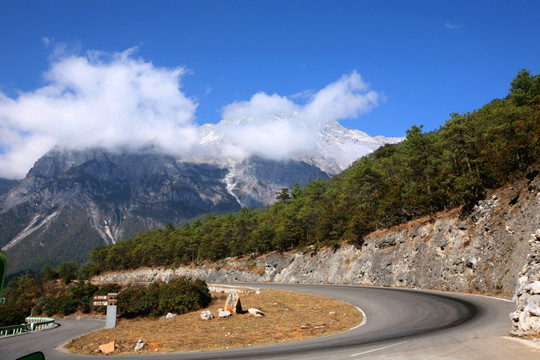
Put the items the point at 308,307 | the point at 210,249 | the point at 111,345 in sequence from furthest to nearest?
the point at 210,249 < the point at 308,307 < the point at 111,345

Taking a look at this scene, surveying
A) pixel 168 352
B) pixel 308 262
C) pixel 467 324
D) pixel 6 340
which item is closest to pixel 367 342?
pixel 467 324

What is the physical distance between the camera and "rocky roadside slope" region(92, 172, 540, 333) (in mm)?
25766

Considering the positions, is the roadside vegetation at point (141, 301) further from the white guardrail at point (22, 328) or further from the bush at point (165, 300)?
the white guardrail at point (22, 328)

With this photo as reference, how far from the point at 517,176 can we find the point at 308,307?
21.3 m

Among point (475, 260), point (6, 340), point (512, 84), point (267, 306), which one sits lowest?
point (6, 340)

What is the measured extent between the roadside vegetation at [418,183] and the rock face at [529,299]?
693 inches

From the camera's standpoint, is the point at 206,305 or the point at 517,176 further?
the point at 206,305

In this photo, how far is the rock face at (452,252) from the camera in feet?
86.8

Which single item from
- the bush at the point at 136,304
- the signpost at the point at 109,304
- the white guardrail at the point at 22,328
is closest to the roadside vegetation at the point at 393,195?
the bush at the point at 136,304

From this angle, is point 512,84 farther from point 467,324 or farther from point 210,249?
point 210,249

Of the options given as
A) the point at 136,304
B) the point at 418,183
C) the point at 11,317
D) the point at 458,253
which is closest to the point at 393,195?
the point at 418,183

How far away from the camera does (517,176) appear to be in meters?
29.9

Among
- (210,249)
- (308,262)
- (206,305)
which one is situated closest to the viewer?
(206,305)

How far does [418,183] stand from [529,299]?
36.5 metres
